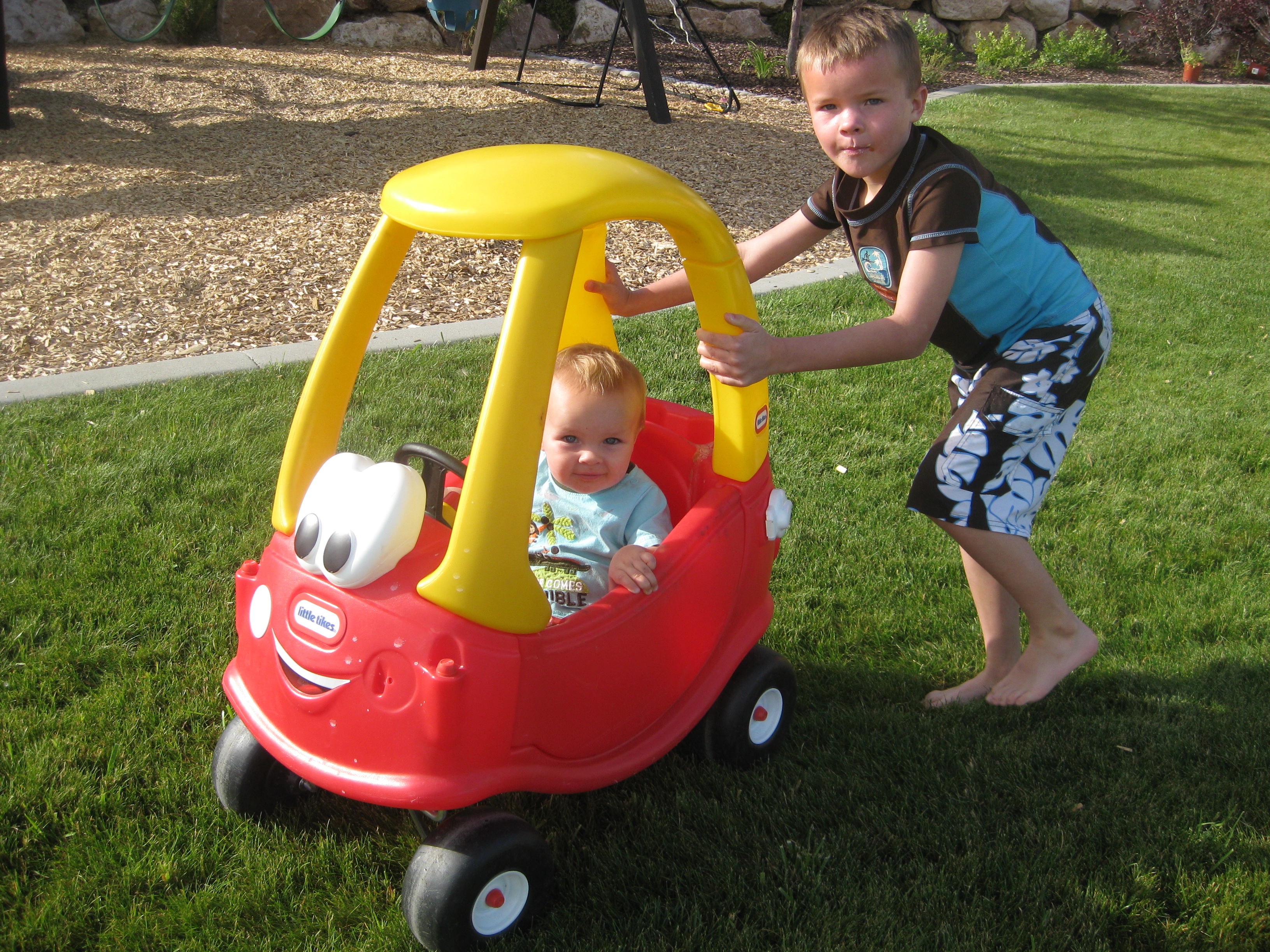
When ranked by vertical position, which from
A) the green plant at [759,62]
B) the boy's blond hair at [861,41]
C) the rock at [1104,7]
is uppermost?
the rock at [1104,7]

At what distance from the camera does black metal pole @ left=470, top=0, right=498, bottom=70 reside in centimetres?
808

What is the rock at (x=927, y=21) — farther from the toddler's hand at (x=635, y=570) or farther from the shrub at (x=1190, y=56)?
the toddler's hand at (x=635, y=570)

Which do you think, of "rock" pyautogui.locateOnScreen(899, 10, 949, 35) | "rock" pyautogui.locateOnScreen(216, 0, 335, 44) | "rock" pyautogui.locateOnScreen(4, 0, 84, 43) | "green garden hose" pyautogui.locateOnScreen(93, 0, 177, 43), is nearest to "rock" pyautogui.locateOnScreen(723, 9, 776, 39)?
"rock" pyautogui.locateOnScreen(899, 10, 949, 35)

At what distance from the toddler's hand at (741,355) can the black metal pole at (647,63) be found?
19.7 feet

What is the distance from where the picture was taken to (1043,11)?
1377 centimetres

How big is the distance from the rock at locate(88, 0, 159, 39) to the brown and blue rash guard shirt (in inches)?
361

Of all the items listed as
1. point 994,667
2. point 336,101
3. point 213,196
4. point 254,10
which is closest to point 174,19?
point 254,10

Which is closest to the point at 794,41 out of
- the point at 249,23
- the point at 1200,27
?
the point at 249,23

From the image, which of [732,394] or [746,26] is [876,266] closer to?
[732,394]

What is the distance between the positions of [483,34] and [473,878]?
817cm

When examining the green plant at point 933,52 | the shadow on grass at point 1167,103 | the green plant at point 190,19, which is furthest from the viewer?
the green plant at point 933,52

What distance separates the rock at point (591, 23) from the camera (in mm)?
10664

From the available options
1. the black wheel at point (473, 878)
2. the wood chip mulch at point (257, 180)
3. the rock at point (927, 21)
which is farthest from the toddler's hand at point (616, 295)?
the rock at point (927, 21)

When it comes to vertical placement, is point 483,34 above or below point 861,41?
below
